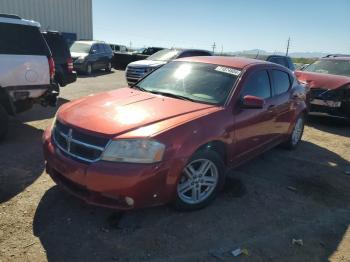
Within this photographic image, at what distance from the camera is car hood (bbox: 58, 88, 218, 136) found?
3535mm

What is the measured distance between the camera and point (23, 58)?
623 centimetres

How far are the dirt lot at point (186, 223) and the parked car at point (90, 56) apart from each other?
13.3 m

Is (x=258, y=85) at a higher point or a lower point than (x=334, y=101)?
higher

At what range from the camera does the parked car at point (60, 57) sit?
9609mm

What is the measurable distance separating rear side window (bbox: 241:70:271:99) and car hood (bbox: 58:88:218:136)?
0.78 meters

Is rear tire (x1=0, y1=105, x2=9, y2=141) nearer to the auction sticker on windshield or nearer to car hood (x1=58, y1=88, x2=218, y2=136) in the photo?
car hood (x1=58, y1=88, x2=218, y2=136)

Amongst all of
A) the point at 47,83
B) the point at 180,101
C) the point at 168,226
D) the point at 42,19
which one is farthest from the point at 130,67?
the point at 42,19

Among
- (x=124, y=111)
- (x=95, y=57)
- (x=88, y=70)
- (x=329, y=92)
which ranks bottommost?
(x=88, y=70)

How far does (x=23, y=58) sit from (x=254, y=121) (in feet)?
13.7

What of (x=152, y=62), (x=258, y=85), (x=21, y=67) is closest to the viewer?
(x=258, y=85)

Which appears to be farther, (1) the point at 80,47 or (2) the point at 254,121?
(1) the point at 80,47

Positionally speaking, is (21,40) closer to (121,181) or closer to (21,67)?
(21,67)

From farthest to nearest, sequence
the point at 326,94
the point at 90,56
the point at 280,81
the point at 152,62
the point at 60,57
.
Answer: the point at 90,56
the point at 152,62
the point at 60,57
the point at 326,94
the point at 280,81

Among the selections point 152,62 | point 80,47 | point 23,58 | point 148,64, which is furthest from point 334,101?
point 80,47
